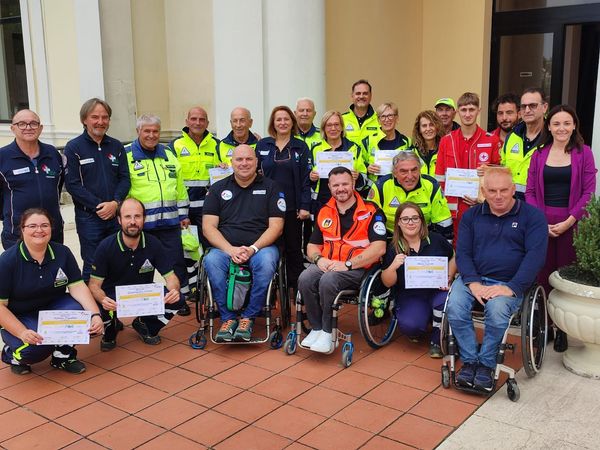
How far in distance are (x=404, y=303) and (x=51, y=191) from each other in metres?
2.67

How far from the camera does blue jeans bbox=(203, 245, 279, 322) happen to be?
445 cm

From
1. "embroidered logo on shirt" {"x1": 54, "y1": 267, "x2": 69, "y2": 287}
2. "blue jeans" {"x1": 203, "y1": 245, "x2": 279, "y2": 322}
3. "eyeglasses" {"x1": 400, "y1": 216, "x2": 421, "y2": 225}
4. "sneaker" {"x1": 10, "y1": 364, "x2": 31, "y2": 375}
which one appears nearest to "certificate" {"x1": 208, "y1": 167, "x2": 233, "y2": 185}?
"blue jeans" {"x1": 203, "y1": 245, "x2": 279, "y2": 322}

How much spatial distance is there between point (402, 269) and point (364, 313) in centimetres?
49

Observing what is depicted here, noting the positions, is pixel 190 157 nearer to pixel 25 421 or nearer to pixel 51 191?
pixel 51 191

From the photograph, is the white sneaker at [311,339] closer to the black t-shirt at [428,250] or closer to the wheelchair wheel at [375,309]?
the wheelchair wheel at [375,309]

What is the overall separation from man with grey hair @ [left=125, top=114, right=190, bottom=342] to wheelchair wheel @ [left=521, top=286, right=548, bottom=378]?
2.67 metres

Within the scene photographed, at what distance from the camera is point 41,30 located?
9.01m

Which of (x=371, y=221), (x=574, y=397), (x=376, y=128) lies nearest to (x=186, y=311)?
(x=371, y=221)

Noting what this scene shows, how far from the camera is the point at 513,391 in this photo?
351cm

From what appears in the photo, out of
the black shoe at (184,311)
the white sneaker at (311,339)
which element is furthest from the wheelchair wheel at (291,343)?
the black shoe at (184,311)

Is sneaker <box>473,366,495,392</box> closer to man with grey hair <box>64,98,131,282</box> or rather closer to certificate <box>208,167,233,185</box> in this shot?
certificate <box>208,167,233,185</box>

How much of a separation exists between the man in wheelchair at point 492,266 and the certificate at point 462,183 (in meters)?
0.76

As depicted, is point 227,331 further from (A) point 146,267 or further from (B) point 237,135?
(B) point 237,135

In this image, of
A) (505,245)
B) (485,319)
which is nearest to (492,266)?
(505,245)
